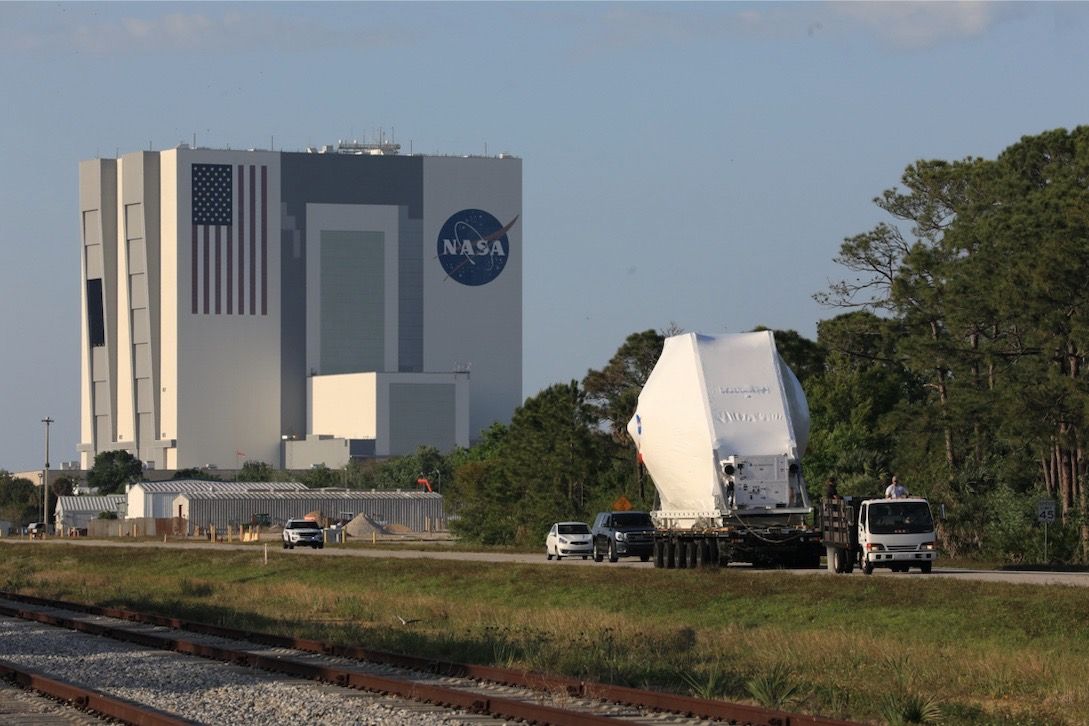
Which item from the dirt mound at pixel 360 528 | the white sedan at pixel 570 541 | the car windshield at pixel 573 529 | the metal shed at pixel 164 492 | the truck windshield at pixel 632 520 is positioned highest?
the metal shed at pixel 164 492

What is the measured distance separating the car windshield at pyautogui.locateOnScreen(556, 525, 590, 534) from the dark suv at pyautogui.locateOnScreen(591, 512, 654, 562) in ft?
12.6

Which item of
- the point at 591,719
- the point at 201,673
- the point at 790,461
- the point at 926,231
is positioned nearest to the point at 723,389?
the point at 790,461

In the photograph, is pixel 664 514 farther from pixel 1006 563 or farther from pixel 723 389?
pixel 1006 563

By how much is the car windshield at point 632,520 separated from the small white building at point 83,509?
4550 inches

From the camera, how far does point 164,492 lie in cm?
16000

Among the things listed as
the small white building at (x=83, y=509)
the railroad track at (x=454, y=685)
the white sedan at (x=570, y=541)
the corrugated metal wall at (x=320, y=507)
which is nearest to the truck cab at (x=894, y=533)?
the railroad track at (x=454, y=685)

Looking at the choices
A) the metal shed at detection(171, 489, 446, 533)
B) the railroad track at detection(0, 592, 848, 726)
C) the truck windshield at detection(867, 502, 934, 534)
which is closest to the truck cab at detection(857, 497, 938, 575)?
the truck windshield at detection(867, 502, 934, 534)

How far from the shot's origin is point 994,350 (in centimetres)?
6425

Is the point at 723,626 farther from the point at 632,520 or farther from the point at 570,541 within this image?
the point at 570,541

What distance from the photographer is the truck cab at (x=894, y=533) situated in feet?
138

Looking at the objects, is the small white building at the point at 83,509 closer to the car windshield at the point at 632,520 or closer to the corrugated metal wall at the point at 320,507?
the corrugated metal wall at the point at 320,507

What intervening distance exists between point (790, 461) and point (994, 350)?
70.2 feet

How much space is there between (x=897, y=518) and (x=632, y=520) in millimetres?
16182

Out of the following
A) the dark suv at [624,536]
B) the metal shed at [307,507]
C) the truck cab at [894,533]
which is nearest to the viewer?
the truck cab at [894,533]
